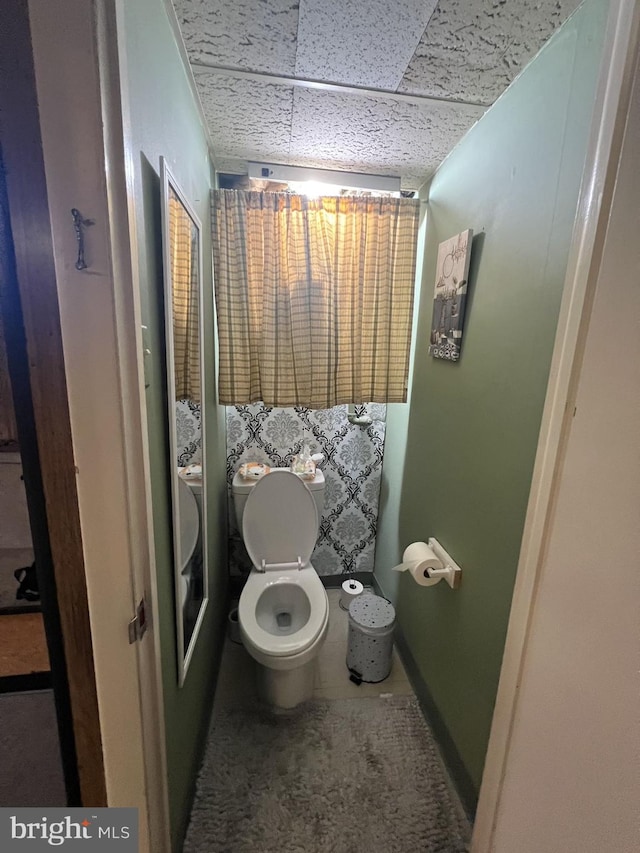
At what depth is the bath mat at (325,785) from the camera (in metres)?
1.18

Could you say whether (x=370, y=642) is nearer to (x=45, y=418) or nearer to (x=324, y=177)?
(x=45, y=418)

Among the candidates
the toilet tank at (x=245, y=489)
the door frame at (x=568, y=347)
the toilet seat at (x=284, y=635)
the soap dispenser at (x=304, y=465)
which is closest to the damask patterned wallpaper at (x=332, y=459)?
the soap dispenser at (x=304, y=465)

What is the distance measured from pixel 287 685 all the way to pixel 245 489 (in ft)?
2.94

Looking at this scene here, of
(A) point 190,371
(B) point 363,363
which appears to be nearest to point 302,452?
(B) point 363,363

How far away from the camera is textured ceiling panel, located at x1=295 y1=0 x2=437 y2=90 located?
2.73 ft

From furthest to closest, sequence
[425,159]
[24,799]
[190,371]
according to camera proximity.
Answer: [425,159] → [190,371] → [24,799]

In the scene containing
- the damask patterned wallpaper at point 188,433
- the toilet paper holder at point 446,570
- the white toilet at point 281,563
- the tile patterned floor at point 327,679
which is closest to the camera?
the damask patterned wallpaper at point 188,433

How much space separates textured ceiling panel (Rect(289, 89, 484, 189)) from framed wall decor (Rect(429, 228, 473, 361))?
38 centimetres

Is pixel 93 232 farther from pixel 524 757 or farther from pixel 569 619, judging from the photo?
pixel 524 757

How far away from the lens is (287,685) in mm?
1542

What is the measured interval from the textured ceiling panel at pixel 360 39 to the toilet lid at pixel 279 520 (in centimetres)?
153

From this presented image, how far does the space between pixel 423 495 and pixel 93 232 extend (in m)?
1.50

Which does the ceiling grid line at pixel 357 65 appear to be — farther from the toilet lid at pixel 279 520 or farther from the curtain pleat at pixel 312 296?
the toilet lid at pixel 279 520

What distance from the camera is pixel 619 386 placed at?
48 centimetres
